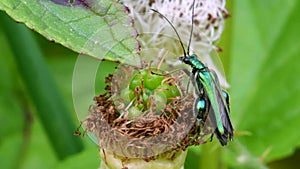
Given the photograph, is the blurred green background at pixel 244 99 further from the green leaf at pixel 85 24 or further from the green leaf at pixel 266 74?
the green leaf at pixel 85 24

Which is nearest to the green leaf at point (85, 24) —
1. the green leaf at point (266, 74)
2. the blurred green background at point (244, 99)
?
the blurred green background at point (244, 99)

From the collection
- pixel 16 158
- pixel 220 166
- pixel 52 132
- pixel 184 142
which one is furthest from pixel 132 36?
pixel 16 158

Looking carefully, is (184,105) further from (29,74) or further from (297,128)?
(297,128)

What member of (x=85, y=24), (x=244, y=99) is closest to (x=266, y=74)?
(x=244, y=99)

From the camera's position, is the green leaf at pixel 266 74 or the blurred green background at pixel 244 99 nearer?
the blurred green background at pixel 244 99

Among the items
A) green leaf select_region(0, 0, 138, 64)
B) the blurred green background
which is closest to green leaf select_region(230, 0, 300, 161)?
the blurred green background

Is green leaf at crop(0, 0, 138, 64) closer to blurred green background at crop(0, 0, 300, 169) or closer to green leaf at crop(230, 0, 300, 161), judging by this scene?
blurred green background at crop(0, 0, 300, 169)

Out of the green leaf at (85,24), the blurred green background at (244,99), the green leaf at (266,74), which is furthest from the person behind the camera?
the green leaf at (266,74)
